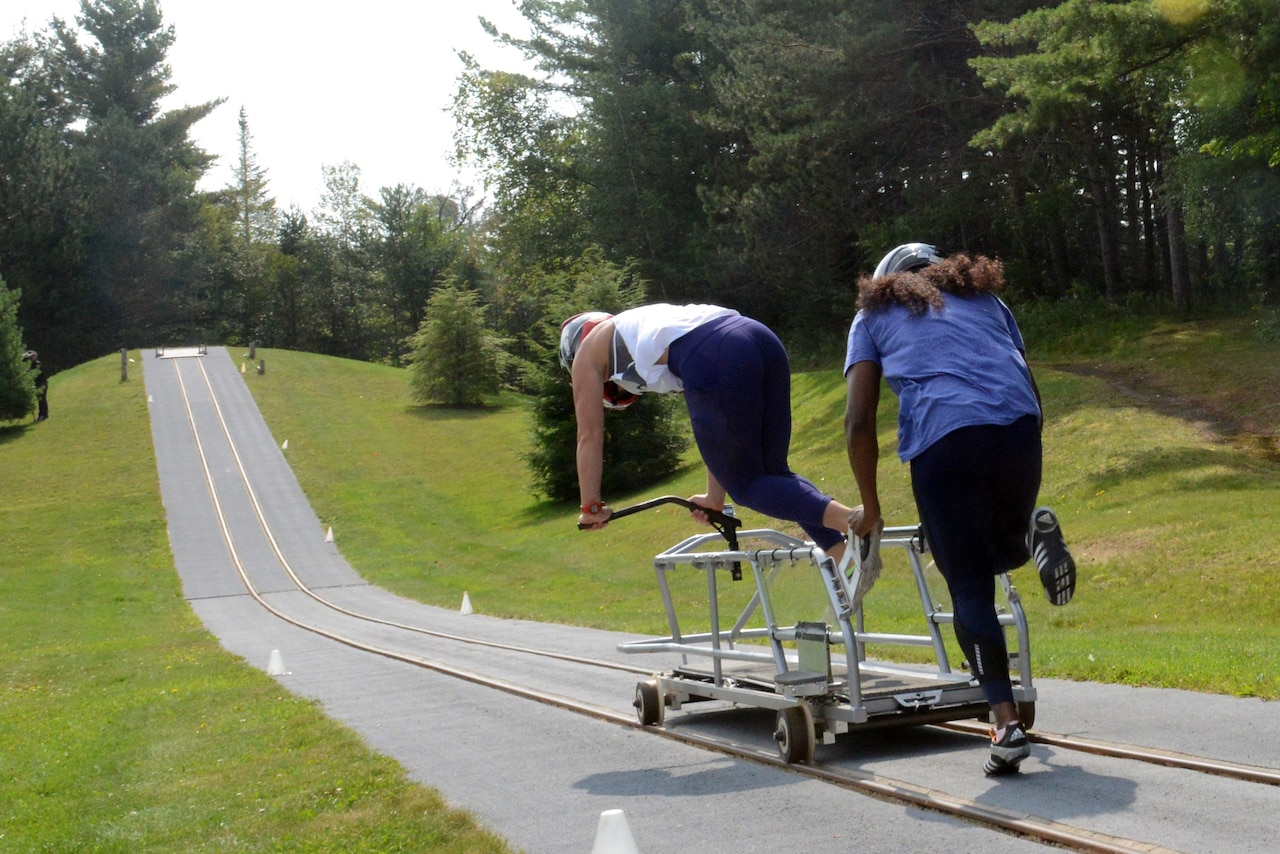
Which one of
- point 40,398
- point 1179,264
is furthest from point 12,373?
point 1179,264

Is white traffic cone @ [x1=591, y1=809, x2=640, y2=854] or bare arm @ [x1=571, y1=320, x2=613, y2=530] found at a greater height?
bare arm @ [x1=571, y1=320, x2=613, y2=530]

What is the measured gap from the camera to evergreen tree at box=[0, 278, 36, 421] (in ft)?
170

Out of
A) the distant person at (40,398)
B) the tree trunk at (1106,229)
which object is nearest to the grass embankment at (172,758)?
the tree trunk at (1106,229)

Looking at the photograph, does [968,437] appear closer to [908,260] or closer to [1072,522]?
[908,260]

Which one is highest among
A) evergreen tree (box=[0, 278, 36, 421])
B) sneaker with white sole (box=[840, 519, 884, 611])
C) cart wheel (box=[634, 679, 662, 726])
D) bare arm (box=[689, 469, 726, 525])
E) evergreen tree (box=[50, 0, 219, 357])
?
evergreen tree (box=[50, 0, 219, 357])

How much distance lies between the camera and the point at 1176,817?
4.03 meters

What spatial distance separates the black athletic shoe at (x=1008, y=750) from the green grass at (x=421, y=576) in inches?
52.1

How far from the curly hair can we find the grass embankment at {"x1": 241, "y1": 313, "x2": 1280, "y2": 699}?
Answer: 2.91 m

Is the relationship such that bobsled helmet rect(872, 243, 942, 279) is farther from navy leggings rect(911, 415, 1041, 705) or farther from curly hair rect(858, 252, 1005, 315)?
navy leggings rect(911, 415, 1041, 705)

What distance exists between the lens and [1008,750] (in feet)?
15.3

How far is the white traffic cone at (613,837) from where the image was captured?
12.1 feet

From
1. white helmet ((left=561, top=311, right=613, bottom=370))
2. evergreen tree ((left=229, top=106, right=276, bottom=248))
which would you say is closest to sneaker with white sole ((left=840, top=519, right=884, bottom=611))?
white helmet ((left=561, top=311, right=613, bottom=370))

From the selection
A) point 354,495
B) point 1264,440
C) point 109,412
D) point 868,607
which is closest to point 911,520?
point 1264,440

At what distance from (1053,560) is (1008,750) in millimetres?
729
